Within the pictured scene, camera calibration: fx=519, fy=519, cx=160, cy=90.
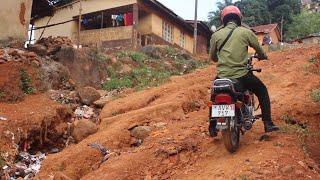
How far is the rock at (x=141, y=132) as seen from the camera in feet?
29.3

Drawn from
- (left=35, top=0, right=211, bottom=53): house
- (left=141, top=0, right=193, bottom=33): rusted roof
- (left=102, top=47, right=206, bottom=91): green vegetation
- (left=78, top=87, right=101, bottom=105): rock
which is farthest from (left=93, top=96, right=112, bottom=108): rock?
(left=141, top=0, right=193, bottom=33): rusted roof

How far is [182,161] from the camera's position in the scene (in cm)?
730

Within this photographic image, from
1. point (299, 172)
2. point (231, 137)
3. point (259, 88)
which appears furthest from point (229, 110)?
point (299, 172)

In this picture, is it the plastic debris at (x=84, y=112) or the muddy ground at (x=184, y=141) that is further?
the plastic debris at (x=84, y=112)

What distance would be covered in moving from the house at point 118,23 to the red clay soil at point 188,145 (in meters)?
13.8

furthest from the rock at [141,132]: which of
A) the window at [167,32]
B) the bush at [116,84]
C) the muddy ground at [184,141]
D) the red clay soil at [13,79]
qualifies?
the window at [167,32]

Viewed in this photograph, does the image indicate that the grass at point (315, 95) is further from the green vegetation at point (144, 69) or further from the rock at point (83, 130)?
the green vegetation at point (144, 69)

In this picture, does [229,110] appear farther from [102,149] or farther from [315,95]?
[315,95]

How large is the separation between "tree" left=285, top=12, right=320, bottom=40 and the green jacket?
120ft

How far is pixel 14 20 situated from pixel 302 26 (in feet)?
101

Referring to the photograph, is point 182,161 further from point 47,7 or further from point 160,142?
point 47,7

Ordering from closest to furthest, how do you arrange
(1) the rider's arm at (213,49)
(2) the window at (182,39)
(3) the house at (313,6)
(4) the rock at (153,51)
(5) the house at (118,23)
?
(1) the rider's arm at (213,49)
(4) the rock at (153,51)
(5) the house at (118,23)
(2) the window at (182,39)
(3) the house at (313,6)

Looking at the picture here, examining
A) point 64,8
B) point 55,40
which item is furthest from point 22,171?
point 64,8

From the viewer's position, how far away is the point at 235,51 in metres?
6.97
